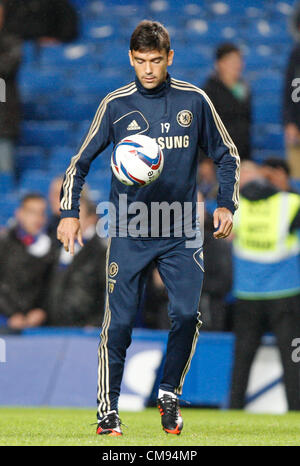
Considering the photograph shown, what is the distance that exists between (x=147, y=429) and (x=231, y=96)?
539 cm

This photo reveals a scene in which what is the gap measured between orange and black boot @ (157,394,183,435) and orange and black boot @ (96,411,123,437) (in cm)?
26

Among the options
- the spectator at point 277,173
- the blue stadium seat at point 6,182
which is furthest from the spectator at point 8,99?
the spectator at point 277,173

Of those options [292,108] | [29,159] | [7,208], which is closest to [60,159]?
[29,159]

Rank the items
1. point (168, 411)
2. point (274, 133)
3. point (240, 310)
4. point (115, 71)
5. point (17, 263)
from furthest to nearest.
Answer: point (115, 71) → point (274, 133) → point (17, 263) → point (240, 310) → point (168, 411)

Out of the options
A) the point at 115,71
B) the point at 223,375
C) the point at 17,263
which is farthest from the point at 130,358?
the point at 115,71

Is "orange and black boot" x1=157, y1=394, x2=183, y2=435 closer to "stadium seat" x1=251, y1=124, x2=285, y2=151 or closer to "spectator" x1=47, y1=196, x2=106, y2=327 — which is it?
"spectator" x1=47, y1=196, x2=106, y2=327

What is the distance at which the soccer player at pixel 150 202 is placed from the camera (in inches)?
211

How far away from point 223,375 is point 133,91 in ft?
12.3

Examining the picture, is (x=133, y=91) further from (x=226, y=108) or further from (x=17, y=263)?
(x=226, y=108)

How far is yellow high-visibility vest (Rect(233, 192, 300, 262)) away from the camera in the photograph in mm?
8406

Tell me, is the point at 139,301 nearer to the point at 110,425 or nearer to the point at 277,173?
the point at 110,425

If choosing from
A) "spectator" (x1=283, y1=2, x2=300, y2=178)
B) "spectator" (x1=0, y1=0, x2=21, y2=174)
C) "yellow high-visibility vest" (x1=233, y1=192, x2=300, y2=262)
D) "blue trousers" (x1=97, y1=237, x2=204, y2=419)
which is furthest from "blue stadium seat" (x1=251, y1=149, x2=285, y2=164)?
"blue trousers" (x1=97, y1=237, x2=204, y2=419)

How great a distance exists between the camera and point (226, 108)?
1041cm

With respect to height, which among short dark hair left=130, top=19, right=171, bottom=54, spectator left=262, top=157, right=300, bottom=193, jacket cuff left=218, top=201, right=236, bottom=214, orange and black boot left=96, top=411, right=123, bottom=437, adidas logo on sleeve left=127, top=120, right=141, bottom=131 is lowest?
orange and black boot left=96, top=411, right=123, bottom=437
